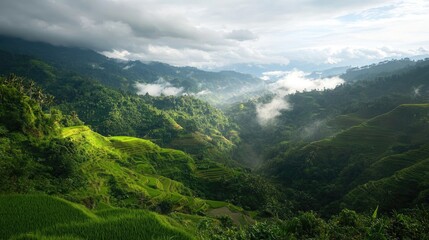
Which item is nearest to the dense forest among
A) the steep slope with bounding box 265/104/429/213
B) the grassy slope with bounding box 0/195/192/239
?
the grassy slope with bounding box 0/195/192/239

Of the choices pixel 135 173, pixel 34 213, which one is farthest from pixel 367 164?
pixel 34 213

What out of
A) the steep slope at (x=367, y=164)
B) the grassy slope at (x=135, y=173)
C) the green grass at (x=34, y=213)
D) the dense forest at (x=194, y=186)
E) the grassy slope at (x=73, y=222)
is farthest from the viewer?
the steep slope at (x=367, y=164)

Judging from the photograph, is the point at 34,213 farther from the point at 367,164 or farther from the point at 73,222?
the point at 367,164

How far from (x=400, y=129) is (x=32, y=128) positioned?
130874 millimetres

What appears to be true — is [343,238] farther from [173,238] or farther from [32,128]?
[32,128]

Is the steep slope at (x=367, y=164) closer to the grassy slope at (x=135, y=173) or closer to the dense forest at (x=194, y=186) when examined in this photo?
the dense forest at (x=194, y=186)

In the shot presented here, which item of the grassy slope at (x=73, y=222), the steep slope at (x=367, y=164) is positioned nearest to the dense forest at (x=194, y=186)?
the grassy slope at (x=73, y=222)

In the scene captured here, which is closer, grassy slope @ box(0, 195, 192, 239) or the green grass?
grassy slope @ box(0, 195, 192, 239)

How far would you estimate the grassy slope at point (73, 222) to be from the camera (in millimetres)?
12961

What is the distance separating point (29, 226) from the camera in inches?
556

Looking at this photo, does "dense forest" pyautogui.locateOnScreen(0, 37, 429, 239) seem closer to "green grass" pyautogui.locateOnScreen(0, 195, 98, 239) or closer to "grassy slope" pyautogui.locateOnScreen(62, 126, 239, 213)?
"green grass" pyautogui.locateOnScreen(0, 195, 98, 239)

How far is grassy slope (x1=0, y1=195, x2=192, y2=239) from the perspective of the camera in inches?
510

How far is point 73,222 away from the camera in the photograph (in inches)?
558

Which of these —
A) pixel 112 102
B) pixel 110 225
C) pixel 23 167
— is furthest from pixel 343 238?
pixel 112 102
